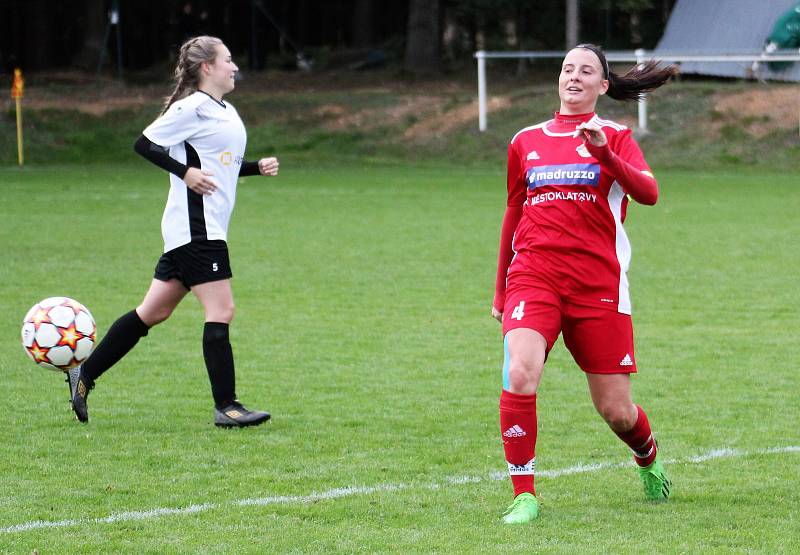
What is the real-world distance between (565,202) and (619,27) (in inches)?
1284

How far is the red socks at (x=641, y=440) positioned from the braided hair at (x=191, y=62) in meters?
2.98

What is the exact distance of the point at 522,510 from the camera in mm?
5043

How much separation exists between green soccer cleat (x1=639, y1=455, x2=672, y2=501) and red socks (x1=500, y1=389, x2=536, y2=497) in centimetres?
58

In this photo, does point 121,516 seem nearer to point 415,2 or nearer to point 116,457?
point 116,457

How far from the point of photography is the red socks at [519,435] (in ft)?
16.4

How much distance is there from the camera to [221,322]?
273 inches

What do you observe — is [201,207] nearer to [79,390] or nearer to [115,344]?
[115,344]

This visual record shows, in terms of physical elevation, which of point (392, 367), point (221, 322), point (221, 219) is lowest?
point (392, 367)

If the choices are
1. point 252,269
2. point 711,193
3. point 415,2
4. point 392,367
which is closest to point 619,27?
point 415,2

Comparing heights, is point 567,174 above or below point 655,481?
above

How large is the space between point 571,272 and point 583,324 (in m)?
0.20

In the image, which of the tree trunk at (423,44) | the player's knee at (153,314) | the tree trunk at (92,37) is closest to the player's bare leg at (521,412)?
the player's knee at (153,314)

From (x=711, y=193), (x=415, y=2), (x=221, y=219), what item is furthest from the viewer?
(x=415, y=2)

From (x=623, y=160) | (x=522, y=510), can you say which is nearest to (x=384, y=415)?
(x=522, y=510)
